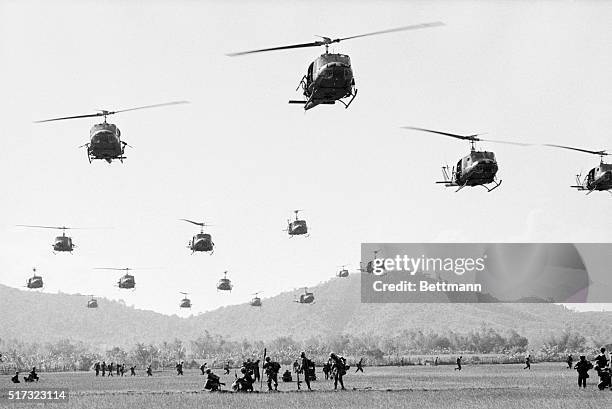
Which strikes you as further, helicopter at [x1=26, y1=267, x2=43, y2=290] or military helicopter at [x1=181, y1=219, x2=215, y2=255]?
helicopter at [x1=26, y1=267, x2=43, y2=290]

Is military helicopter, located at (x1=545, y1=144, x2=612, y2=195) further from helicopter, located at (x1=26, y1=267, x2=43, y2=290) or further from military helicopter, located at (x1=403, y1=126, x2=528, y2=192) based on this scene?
helicopter, located at (x1=26, y1=267, x2=43, y2=290)

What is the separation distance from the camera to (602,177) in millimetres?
39094

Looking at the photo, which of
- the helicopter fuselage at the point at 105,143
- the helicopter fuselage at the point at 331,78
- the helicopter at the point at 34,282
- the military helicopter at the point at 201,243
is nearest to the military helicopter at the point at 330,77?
the helicopter fuselage at the point at 331,78

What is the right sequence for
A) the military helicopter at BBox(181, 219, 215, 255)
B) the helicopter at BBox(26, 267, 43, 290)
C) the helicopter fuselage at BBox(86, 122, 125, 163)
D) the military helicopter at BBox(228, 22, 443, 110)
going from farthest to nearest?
the helicopter at BBox(26, 267, 43, 290)
the military helicopter at BBox(181, 219, 215, 255)
the helicopter fuselage at BBox(86, 122, 125, 163)
the military helicopter at BBox(228, 22, 443, 110)

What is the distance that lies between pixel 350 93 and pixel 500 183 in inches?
443

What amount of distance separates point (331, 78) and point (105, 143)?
40.5 feet

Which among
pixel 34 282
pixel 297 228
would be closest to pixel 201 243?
pixel 297 228

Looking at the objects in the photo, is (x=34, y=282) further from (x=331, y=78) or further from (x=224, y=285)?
(x=331, y=78)

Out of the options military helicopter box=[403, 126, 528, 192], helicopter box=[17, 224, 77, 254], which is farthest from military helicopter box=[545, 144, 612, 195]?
helicopter box=[17, 224, 77, 254]

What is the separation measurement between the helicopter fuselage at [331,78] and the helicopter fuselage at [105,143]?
11.0 meters

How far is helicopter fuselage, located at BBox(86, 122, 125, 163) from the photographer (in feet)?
116

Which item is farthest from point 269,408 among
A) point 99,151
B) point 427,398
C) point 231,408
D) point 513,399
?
point 99,151

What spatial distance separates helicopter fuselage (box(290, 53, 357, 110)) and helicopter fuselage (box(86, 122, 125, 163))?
11.0m

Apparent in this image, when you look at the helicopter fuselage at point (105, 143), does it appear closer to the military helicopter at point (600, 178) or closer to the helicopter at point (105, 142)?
the helicopter at point (105, 142)
